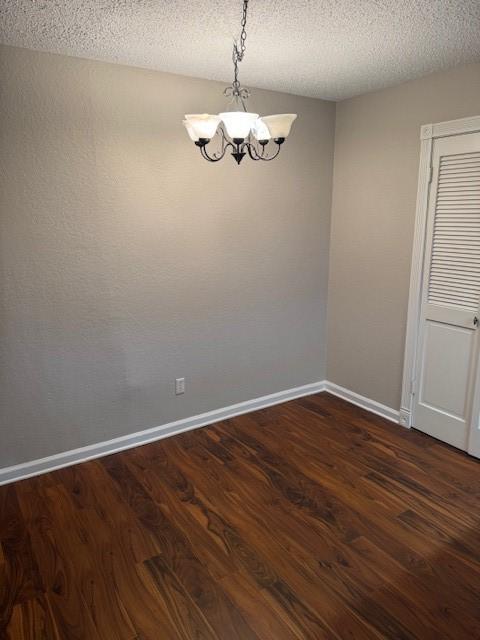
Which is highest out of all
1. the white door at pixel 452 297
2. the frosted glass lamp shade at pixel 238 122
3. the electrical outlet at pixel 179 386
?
the frosted glass lamp shade at pixel 238 122

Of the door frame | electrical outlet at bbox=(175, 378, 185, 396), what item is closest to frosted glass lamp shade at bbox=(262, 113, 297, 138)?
the door frame

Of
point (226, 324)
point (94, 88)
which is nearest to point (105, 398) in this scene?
point (226, 324)

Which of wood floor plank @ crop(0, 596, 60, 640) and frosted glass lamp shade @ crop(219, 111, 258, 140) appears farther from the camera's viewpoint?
frosted glass lamp shade @ crop(219, 111, 258, 140)

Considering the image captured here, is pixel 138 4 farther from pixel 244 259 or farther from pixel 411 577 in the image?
pixel 411 577

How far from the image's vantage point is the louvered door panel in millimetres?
2932

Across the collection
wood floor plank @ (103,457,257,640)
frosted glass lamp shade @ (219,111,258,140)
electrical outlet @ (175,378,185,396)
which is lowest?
wood floor plank @ (103,457,257,640)

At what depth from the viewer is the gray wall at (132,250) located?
265cm

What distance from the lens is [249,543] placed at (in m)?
2.30

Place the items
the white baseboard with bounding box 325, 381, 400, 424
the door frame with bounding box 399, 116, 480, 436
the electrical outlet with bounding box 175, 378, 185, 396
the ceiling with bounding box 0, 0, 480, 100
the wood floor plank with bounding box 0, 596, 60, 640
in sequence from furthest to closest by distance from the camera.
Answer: the white baseboard with bounding box 325, 381, 400, 424 → the electrical outlet with bounding box 175, 378, 185, 396 → the door frame with bounding box 399, 116, 480, 436 → the ceiling with bounding box 0, 0, 480, 100 → the wood floor plank with bounding box 0, 596, 60, 640

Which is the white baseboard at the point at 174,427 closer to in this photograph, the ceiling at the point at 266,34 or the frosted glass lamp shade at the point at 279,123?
the frosted glass lamp shade at the point at 279,123

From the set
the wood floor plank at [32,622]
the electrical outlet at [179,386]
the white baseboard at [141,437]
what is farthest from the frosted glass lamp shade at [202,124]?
the wood floor plank at [32,622]

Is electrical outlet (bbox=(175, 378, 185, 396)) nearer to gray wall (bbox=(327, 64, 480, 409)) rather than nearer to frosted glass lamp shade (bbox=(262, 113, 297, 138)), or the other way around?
gray wall (bbox=(327, 64, 480, 409))

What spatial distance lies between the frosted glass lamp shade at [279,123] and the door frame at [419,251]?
1357mm

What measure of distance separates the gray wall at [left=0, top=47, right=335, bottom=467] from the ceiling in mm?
244
